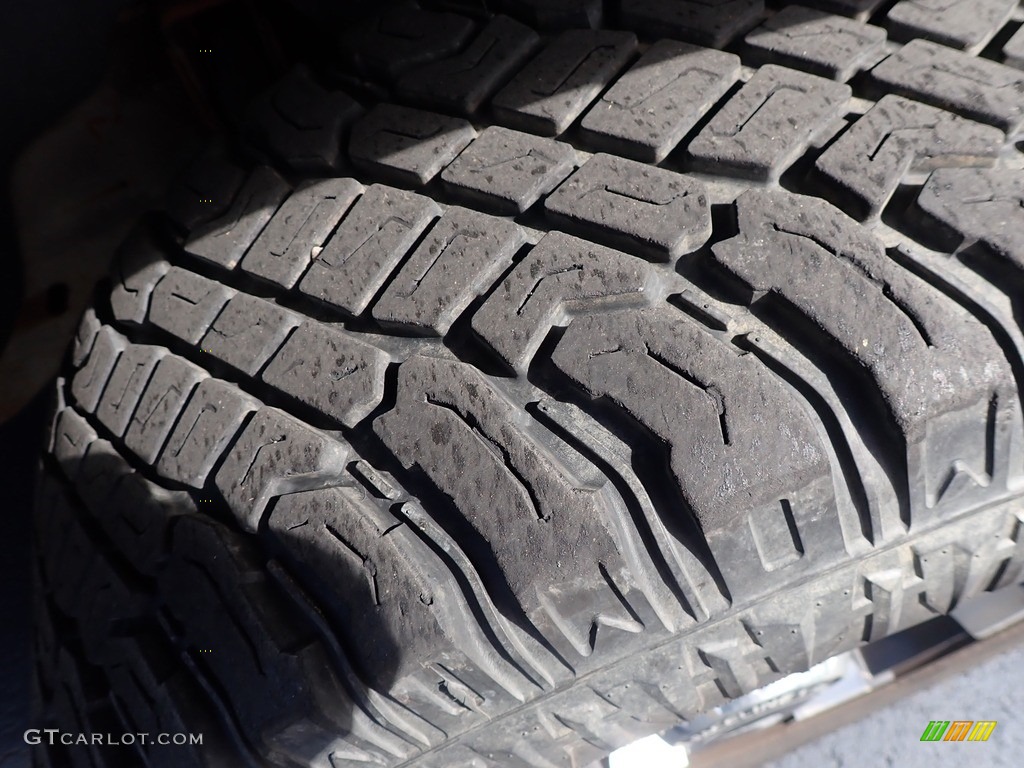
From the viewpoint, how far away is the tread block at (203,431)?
1.28m

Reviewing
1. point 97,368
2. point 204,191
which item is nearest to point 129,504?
point 97,368

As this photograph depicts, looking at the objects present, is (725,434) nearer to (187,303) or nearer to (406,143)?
(406,143)

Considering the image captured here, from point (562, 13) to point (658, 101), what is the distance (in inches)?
11.6

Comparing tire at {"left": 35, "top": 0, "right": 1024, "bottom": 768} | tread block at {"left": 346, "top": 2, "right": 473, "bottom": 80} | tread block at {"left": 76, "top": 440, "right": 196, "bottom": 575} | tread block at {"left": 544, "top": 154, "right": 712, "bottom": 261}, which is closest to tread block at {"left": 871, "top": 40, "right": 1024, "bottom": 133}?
tire at {"left": 35, "top": 0, "right": 1024, "bottom": 768}

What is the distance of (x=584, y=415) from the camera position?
1113mm

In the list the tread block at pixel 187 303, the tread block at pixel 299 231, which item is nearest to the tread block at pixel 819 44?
the tread block at pixel 299 231

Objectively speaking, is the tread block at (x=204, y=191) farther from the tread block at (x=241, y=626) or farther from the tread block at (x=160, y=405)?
the tread block at (x=241, y=626)

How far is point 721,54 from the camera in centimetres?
132

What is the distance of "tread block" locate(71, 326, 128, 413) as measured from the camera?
1523 millimetres

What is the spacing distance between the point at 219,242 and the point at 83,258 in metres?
0.60

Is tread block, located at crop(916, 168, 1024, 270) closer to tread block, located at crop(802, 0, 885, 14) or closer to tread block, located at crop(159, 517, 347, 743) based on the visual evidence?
tread block, located at crop(802, 0, 885, 14)

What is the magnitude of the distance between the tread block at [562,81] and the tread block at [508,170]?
30 mm

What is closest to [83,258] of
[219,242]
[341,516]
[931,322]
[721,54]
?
[219,242]

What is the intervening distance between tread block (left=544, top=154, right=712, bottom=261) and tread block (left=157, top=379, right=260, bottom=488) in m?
0.54
